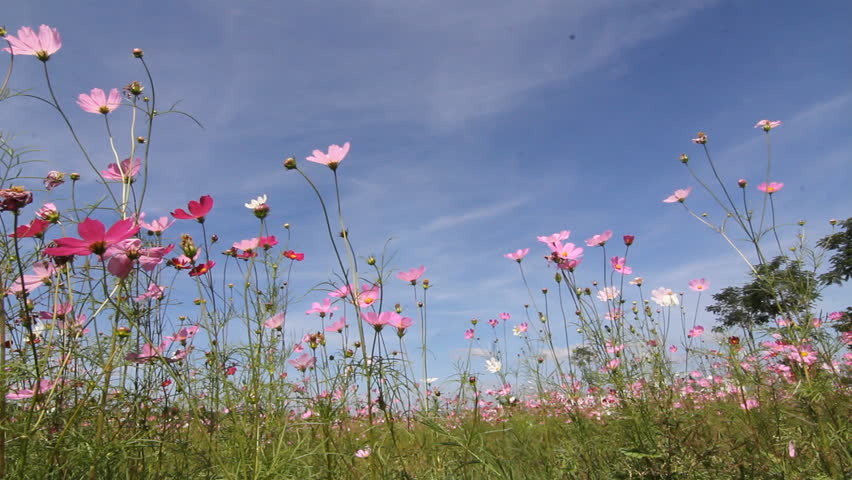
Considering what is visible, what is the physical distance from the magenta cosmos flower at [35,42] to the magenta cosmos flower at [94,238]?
0.76m

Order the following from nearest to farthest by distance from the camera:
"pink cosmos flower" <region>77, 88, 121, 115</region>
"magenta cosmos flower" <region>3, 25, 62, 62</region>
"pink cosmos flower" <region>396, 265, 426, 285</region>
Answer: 1. "magenta cosmos flower" <region>3, 25, 62, 62</region>
2. "pink cosmos flower" <region>77, 88, 121, 115</region>
3. "pink cosmos flower" <region>396, 265, 426, 285</region>

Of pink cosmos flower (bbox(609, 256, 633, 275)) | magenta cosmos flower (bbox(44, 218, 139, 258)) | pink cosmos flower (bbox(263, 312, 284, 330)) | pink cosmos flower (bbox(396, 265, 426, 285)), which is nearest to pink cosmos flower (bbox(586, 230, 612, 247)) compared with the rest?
pink cosmos flower (bbox(609, 256, 633, 275))

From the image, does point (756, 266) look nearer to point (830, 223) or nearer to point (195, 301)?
point (830, 223)

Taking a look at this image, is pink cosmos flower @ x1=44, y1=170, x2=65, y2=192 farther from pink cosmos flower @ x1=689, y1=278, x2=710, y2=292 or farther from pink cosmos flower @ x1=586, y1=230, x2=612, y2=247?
pink cosmos flower @ x1=689, y1=278, x2=710, y2=292

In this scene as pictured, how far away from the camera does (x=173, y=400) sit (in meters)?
1.81

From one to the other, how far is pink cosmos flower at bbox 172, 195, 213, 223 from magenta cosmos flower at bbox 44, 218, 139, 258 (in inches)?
10.8

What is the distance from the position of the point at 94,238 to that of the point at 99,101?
0.75 m

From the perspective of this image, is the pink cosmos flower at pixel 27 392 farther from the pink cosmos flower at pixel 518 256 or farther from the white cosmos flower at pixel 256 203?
the pink cosmos flower at pixel 518 256

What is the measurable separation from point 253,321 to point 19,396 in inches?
27.5

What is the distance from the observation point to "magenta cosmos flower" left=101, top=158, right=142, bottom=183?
131 cm

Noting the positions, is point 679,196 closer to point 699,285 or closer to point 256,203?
point 699,285

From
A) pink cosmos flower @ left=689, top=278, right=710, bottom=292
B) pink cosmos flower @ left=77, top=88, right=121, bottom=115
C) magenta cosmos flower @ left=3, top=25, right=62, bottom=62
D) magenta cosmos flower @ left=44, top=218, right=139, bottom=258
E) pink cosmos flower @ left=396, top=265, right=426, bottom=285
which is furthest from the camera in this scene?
pink cosmos flower @ left=689, top=278, right=710, bottom=292

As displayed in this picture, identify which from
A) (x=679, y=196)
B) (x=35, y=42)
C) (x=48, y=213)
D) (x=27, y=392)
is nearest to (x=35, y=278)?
(x=48, y=213)

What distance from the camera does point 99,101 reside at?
4.90ft
